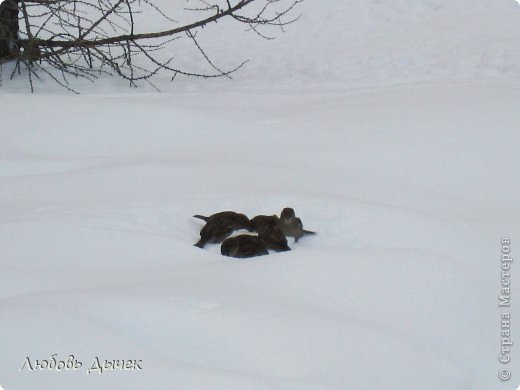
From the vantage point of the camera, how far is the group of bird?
3545 mm

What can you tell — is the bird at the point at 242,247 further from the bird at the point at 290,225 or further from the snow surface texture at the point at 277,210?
the bird at the point at 290,225

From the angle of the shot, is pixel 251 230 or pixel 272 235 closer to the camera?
pixel 272 235

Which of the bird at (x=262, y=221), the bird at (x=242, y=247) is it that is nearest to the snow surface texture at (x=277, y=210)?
the bird at (x=242, y=247)

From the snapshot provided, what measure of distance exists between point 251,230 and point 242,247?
9.1 inches

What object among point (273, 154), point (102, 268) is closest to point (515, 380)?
point (102, 268)

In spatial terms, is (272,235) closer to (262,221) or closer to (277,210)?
(262,221)

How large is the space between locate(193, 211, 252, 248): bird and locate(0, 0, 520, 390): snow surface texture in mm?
83

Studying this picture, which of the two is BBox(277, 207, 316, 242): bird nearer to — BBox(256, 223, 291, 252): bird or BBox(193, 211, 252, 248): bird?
BBox(256, 223, 291, 252): bird

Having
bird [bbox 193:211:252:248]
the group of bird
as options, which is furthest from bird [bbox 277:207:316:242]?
bird [bbox 193:211:252:248]

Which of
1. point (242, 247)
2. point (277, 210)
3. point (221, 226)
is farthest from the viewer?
point (277, 210)

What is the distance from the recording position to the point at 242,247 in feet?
11.6

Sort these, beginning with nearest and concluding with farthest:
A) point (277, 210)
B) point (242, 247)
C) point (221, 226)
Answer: point (242, 247) < point (221, 226) < point (277, 210)

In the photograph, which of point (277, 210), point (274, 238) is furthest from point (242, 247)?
point (277, 210)

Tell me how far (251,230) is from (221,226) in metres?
0.14
